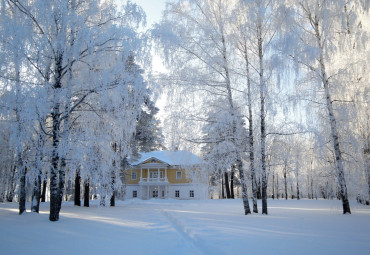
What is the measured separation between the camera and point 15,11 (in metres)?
8.31

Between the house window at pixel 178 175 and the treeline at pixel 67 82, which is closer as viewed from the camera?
the treeline at pixel 67 82

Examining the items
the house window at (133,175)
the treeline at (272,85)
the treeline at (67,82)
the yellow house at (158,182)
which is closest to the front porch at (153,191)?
the yellow house at (158,182)

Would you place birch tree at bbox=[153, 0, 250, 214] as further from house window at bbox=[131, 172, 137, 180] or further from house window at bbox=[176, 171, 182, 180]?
house window at bbox=[131, 172, 137, 180]

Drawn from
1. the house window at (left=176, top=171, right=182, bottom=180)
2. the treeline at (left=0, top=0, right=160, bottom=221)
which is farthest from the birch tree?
the house window at (left=176, top=171, right=182, bottom=180)

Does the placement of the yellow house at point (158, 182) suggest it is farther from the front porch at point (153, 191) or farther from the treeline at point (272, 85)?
the treeline at point (272, 85)

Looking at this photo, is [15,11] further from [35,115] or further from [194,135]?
[194,135]

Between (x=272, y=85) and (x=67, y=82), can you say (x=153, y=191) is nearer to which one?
(x=272, y=85)

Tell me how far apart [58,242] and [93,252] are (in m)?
1.33

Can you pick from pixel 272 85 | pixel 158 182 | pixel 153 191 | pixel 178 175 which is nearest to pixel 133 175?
pixel 153 191

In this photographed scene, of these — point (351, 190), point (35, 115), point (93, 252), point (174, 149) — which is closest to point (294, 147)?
point (351, 190)

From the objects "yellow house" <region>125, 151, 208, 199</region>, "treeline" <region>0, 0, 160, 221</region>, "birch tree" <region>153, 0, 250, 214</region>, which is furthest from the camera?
"yellow house" <region>125, 151, 208, 199</region>

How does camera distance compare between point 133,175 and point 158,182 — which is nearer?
point 158,182

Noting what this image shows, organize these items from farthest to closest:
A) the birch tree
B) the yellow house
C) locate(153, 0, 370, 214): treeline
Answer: the yellow house → the birch tree → locate(153, 0, 370, 214): treeline

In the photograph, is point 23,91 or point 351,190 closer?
point 23,91
